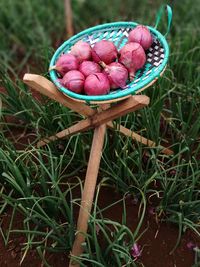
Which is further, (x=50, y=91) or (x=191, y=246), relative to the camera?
(x=191, y=246)

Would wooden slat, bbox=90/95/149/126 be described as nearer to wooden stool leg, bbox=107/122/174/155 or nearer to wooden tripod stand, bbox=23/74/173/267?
wooden tripod stand, bbox=23/74/173/267

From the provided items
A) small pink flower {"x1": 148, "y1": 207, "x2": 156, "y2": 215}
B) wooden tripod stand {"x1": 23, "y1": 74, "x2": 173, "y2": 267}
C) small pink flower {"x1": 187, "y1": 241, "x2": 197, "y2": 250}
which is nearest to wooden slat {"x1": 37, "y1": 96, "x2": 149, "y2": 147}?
wooden tripod stand {"x1": 23, "y1": 74, "x2": 173, "y2": 267}

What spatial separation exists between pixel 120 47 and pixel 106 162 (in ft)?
1.32

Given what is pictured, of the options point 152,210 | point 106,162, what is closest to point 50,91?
point 106,162

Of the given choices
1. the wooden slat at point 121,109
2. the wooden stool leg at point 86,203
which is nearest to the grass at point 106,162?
the wooden stool leg at point 86,203

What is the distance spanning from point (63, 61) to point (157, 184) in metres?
0.57

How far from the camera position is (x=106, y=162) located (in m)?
1.41

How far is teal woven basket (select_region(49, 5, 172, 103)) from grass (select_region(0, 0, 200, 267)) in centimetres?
21

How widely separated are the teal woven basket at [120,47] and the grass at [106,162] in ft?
0.70

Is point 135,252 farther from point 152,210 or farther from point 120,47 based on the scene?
point 120,47

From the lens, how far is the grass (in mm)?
1254

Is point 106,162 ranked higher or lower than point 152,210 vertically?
higher

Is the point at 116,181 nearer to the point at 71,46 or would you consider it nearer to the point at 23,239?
the point at 23,239

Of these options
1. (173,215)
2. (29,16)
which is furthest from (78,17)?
(173,215)
